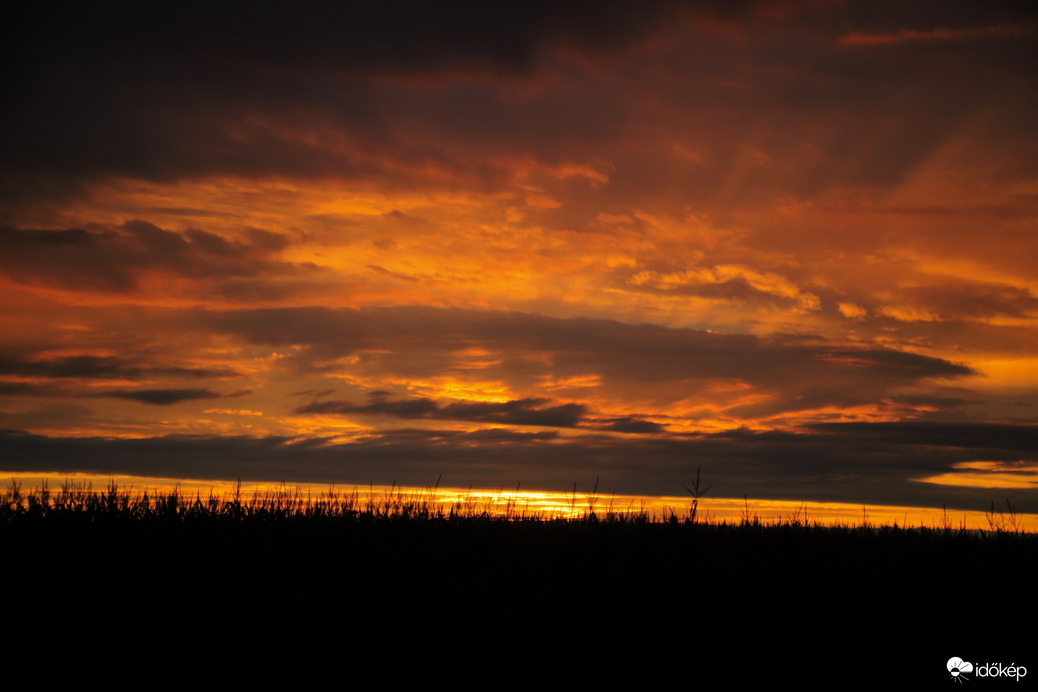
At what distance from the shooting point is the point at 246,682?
9.73 metres

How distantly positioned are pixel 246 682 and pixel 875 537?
17.4 meters

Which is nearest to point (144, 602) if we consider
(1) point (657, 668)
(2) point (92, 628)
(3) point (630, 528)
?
(2) point (92, 628)

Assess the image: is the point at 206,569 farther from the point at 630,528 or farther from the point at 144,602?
the point at 630,528

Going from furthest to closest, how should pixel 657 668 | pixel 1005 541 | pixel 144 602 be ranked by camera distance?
pixel 1005 541 < pixel 144 602 < pixel 657 668

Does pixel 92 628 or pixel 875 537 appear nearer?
pixel 92 628

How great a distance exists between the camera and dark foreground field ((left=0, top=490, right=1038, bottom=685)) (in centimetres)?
1084

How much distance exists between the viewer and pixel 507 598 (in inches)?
492

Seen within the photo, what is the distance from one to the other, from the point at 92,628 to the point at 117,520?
22.7 feet

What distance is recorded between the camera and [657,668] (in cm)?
1037

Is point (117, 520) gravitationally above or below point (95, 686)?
above

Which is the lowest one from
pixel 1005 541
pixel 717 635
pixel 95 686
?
pixel 95 686

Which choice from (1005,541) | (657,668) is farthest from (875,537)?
(657,668)

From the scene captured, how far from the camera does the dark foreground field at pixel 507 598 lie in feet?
35.6

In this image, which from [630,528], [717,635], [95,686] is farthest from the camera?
[630,528]
